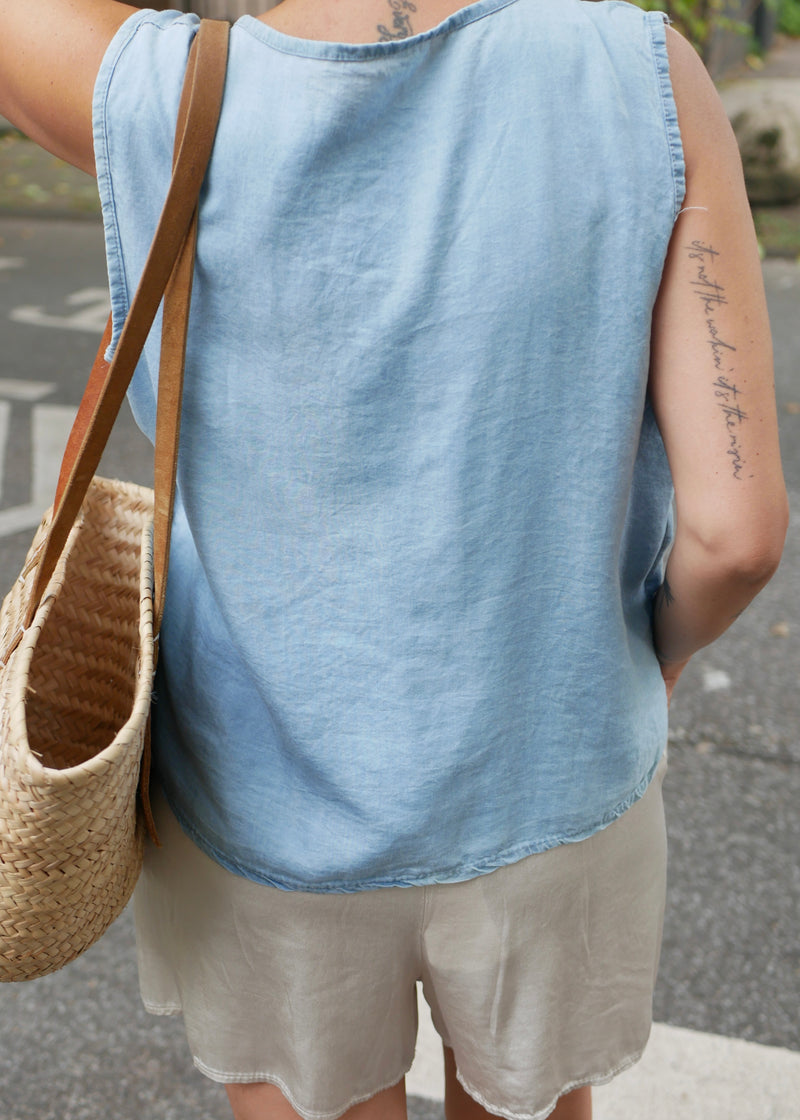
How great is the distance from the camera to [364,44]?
88 centimetres

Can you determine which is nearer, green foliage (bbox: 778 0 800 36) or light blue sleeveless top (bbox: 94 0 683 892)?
light blue sleeveless top (bbox: 94 0 683 892)

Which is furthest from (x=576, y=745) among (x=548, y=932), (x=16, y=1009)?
(x=16, y=1009)

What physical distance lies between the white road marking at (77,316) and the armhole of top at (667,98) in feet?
18.3

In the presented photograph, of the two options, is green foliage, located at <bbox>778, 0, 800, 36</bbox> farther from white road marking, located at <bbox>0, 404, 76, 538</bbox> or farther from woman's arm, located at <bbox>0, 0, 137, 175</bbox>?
woman's arm, located at <bbox>0, 0, 137, 175</bbox>

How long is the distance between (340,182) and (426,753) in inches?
19.9

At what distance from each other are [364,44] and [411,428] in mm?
301

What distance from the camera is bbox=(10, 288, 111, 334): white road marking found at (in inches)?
249

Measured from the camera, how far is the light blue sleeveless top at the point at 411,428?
90 cm

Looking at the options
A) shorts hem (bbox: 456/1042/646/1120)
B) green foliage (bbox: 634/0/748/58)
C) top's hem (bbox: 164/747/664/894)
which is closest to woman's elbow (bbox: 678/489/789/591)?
top's hem (bbox: 164/747/664/894)

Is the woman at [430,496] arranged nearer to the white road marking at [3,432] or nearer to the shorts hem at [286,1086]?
the shorts hem at [286,1086]

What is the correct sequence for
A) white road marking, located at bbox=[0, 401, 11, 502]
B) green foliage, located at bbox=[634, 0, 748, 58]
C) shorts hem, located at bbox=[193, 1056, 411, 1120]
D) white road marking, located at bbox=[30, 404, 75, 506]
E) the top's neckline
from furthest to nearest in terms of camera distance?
1. green foliage, located at bbox=[634, 0, 748, 58]
2. white road marking, located at bbox=[0, 401, 11, 502]
3. white road marking, located at bbox=[30, 404, 75, 506]
4. shorts hem, located at bbox=[193, 1056, 411, 1120]
5. the top's neckline

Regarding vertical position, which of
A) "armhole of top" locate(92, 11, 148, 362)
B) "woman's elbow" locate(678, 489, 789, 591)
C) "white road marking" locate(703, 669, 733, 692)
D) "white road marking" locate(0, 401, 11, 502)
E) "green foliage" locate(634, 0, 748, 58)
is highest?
"armhole of top" locate(92, 11, 148, 362)

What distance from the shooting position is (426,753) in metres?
1.06

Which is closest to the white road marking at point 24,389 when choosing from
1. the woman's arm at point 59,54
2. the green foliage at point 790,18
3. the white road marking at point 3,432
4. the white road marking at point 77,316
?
the white road marking at point 3,432
